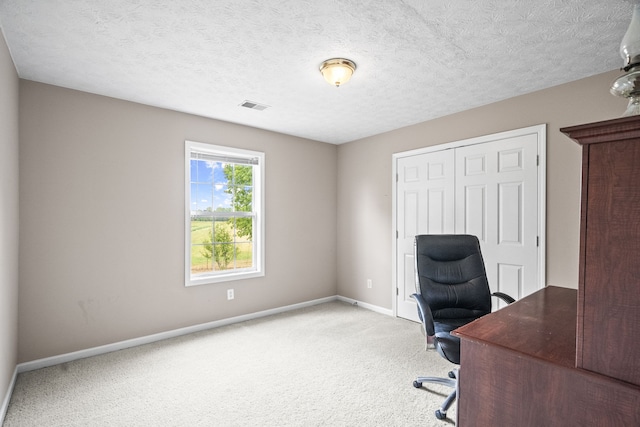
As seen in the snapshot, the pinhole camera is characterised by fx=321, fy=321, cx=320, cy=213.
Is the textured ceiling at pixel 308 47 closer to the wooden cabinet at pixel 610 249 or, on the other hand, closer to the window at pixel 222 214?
the window at pixel 222 214

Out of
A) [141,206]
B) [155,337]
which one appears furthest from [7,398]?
[141,206]

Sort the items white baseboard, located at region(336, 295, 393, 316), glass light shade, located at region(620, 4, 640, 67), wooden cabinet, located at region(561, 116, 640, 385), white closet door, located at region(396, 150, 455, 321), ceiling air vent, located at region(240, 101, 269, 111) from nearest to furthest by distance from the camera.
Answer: wooden cabinet, located at region(561, 116, 640, 385) < glass light shade, located at region(620, 4, 640, 67) < ceiling air vent, located at region(240, 101, 269, 111) < white closet door, located at region(396, 150, 455, 321) < white baseboard, located at region(336, 295, 393, 316)

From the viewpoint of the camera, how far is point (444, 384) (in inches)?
91.7

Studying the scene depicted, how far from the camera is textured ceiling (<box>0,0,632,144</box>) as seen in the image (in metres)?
1.81

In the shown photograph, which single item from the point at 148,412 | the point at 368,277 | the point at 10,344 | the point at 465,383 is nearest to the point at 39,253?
the point at 10,344

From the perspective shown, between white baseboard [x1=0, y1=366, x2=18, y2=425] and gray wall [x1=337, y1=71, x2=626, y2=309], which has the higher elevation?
gray wall [x1=337, y1=71, x2=626, y2=309]

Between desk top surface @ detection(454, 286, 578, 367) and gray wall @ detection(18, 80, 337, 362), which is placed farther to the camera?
gray wall @ detection(18, 80, 337, 362)

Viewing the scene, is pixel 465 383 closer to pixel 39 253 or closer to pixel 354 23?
pixel 354 23

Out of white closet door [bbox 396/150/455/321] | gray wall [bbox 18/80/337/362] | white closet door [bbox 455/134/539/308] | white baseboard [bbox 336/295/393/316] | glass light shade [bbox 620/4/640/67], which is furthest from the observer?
white baseboard [bbox 336/295/393/316]

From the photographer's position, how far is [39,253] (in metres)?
2.74

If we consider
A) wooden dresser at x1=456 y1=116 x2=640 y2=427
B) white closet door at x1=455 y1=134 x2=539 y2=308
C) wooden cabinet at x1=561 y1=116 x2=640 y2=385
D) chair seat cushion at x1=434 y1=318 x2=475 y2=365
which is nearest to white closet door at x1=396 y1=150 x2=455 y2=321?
white closet door at x1=455 y1=134 x2=539 y2=308

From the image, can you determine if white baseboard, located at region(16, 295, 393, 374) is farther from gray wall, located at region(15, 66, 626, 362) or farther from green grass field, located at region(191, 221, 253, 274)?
green grass field, located at region(191, 221, 253, 274)

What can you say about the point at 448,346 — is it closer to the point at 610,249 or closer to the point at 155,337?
the point at 610,249

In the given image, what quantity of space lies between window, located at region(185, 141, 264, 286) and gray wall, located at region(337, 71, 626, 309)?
138cm
